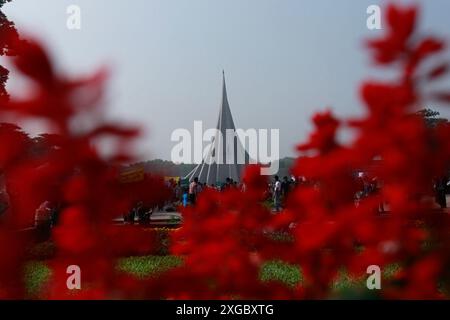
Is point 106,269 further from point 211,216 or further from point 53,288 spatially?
point 211,216

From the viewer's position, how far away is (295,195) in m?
1.07

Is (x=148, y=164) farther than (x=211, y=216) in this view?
No

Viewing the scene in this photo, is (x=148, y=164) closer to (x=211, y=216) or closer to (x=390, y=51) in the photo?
(x=211, y=216)

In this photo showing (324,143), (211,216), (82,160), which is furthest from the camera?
(211,216)

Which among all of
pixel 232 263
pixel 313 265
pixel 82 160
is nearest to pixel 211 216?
pixel 232 263

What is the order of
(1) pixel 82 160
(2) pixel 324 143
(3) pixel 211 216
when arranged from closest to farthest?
(1) pixel 82 160 → (2) pixel 324 143 → (3) pixel 211 216

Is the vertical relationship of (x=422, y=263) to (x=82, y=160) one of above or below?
below

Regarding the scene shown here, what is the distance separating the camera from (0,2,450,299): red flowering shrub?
0.85 m

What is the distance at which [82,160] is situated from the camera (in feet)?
2.81

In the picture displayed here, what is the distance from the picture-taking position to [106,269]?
3.09 ft

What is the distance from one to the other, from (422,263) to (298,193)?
23 cm

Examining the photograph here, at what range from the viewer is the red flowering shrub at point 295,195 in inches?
33.4
